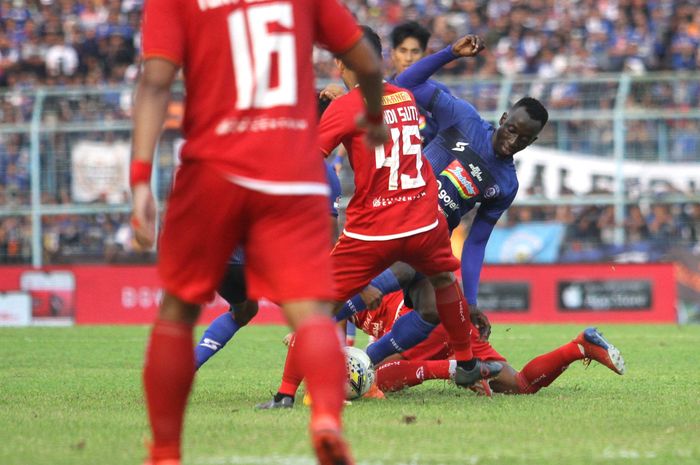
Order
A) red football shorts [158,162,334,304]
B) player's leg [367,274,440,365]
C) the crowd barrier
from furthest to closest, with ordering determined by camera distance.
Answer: the crowd barrier
player's leg [367,274,440,365]
red football shorts [158,162,334,304]

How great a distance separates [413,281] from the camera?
898 cm

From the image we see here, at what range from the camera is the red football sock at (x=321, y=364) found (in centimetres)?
446

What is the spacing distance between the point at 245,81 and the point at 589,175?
15.7m

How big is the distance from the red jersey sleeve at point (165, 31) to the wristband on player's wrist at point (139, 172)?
38 centimetres

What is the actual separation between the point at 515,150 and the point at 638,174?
11.5 m

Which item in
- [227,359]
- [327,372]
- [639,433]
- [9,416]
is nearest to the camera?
[327,372]

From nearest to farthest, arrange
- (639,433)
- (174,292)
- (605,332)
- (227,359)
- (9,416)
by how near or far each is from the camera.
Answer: (174,292)
(639,433)
(9,416)
(227,359)
(605,332)

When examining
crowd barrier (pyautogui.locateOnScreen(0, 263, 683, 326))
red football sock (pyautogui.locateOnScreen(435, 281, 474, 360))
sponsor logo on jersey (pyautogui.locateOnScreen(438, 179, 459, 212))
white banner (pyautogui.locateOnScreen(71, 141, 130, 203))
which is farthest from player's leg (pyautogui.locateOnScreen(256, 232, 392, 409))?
white banner (pyautogui.locateOnScreen(71, 141, 130, 203))

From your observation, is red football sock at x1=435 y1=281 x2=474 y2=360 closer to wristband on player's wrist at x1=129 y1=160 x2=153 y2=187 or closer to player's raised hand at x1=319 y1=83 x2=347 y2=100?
player's raised hand at x1=319 y1=83 x2=347 y2=100

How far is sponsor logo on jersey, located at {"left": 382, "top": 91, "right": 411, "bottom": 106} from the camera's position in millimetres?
7867

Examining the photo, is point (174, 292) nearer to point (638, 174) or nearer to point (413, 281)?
point (413, 281)

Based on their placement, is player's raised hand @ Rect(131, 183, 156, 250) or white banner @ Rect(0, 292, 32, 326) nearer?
player's raised hand @ Rect(131, 183, 156, 250)

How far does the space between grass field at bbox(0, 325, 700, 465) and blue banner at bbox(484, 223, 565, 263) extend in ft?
24.1

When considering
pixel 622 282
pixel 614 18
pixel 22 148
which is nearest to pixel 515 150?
pixel 622 282
